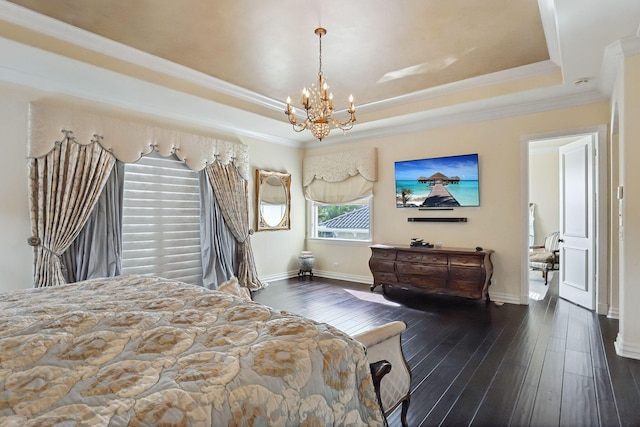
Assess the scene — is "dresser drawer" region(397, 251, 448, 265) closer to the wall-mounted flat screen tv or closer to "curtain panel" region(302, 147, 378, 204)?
the wall-mounted flat screen tv

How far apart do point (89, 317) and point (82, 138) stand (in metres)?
3.30

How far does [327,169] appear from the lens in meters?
6.51

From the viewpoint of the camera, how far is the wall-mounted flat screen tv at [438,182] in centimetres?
502

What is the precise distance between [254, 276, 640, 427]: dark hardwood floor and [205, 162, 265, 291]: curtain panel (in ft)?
2.54

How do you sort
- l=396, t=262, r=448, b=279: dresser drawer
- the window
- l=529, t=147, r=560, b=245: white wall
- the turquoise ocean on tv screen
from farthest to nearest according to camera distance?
l=529, t=147, r=560, b=245: white wall < the window < the turquoise ocean on tv screen < l=396, t=262, r=448, b=279: dresser drawer

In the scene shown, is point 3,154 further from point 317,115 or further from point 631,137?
point 631,137

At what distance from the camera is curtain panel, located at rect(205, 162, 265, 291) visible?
538 cm

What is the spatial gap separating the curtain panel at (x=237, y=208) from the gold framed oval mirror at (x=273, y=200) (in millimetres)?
340

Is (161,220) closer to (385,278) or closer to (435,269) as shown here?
(385,278)

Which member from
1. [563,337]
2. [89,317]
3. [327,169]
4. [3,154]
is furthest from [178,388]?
[327,169]

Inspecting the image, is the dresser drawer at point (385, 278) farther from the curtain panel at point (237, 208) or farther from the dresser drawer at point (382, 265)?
the curtain panel at point (237, 208)

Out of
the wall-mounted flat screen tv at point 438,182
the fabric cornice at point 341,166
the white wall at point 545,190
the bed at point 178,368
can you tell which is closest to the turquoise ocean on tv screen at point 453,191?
the wall-mounted flat screen tv at point 438,182

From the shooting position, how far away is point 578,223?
4.61m

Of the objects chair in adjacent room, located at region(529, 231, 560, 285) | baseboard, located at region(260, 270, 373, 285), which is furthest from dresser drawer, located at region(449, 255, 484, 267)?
chair in adjacent room, located at region(529, 231, 560, 285)
